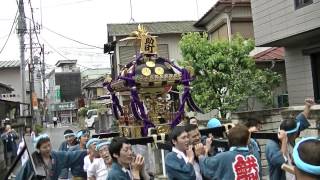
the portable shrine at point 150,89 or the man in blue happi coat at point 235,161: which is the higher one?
the portable shrine at point 150,89

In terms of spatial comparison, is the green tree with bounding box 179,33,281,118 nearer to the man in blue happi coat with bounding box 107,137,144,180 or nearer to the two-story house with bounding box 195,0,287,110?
the two-story house with bounding box 195,0,287,110

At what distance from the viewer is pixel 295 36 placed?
1377 centimetres

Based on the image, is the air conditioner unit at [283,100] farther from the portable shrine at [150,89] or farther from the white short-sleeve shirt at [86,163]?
the white short-sleeve shirt at [86,163]

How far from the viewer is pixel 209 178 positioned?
467 centimetres

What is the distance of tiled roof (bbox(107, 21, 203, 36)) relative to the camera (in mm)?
28812

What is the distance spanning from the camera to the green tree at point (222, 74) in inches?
608

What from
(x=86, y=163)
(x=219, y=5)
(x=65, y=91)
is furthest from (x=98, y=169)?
(x=65, y=91)

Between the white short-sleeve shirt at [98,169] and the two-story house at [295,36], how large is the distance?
8.33m

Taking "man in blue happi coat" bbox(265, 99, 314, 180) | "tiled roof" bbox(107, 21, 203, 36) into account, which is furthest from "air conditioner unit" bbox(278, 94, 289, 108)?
"man in blue happi coat" bbox(265, 99, 314, 180)

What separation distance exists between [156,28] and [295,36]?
16.2 m

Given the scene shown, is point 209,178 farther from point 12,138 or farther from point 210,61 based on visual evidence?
point 12,138

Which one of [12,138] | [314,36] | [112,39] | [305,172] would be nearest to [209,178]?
[305,172]

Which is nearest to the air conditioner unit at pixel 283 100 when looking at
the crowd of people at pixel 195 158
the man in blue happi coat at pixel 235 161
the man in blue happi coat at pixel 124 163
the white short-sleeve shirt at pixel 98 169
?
the white short-sleeve shirt at pixel 98 169

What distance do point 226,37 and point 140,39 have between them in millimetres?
10062
